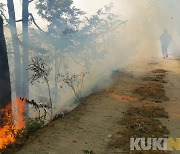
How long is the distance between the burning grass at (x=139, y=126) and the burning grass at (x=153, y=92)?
4.96 feet

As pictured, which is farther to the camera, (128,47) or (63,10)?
(128,47)

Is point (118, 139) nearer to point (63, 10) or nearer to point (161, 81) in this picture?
point (161, 81)

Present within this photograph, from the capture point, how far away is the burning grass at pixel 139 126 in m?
7.29

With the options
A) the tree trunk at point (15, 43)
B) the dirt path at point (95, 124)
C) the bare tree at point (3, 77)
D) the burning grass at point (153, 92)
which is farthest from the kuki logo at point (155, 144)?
the tree trunk at point (15, 43)

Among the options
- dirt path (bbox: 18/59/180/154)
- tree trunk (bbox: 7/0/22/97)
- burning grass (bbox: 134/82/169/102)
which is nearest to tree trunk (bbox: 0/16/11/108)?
dirt path (bbox: 18/59/180/154)

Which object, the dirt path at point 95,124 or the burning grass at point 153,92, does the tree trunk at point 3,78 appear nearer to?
the dirt path at point 95,124

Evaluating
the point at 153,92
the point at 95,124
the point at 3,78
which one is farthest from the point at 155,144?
the point at 3,78

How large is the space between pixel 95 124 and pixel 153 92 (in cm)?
429

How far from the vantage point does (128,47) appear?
3138cm

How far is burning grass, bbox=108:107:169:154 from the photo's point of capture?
7.29 m

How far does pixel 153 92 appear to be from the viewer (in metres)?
11.9

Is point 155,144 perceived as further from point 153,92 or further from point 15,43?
point 15,43

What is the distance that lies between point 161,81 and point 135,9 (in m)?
27.6

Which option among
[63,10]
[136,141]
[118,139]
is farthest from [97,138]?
[63,10]
